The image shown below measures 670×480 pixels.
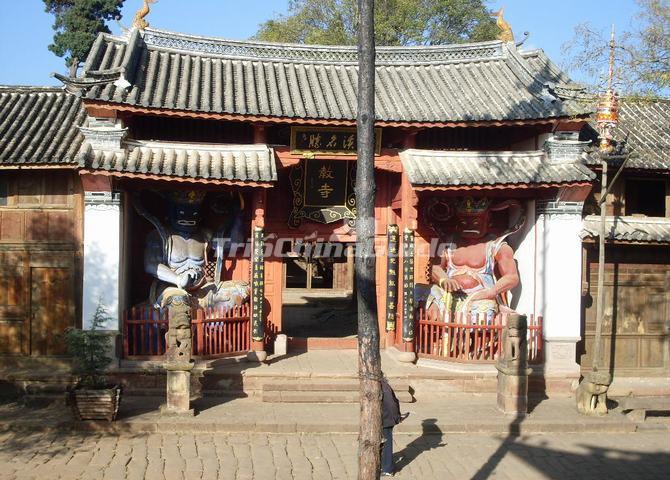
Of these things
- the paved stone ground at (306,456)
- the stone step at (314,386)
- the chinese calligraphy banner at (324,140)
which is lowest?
the paved stone ground at (306,456)

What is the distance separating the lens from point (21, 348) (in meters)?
12.6

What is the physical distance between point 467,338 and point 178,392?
5.12 metres

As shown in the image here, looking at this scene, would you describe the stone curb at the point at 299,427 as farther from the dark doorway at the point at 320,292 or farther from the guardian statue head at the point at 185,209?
the dark doorway at the point at 320,292

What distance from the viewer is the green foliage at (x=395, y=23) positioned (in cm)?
3052

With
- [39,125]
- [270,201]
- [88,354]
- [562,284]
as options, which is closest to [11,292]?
[39,125]

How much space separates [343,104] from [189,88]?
291cm

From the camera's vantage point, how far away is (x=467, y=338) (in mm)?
12422

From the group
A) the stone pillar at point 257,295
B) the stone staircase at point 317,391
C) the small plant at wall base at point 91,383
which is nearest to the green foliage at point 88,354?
the small plant at wall base at point 91,383

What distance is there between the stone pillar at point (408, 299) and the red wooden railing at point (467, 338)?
0.98 ft

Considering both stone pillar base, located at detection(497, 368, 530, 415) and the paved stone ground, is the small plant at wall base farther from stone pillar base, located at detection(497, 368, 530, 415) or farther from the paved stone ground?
stone pillar base, located at detection(497, 368, 530, 415)

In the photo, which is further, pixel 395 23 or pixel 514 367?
pixel 395 23

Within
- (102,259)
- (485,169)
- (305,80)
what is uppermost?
(305,80)

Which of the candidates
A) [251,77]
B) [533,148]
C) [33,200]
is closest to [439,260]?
[533,148]

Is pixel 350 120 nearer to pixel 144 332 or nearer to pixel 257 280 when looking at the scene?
pixel 257 280
